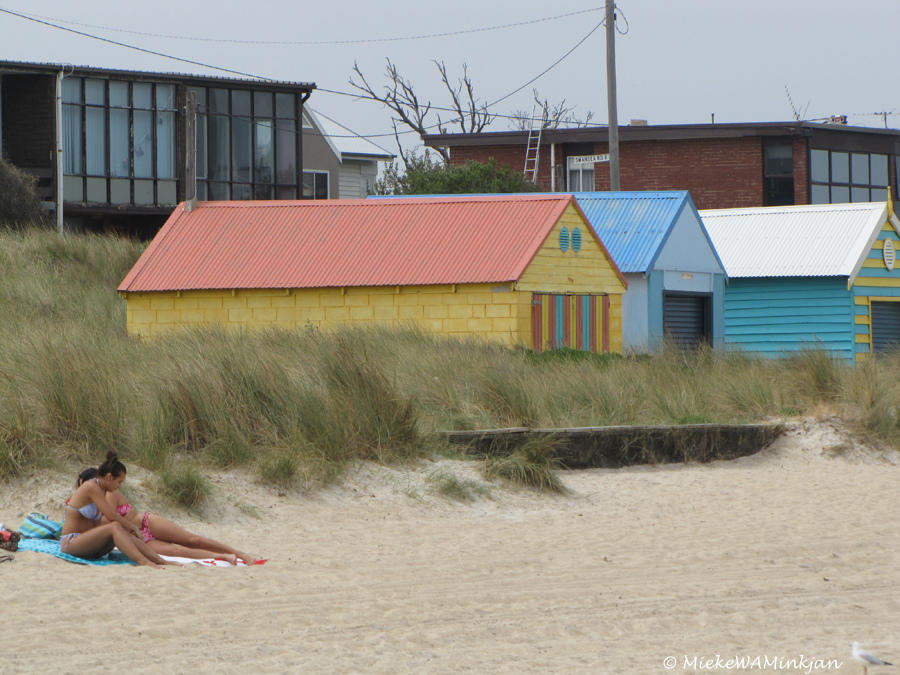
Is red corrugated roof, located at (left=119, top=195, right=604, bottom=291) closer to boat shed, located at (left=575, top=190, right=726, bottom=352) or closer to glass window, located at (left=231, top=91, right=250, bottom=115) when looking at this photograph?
boat shed, located at (left=575, top=190, right=726, bottom=352)

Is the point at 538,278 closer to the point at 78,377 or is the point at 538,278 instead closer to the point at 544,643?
the point at 78,377

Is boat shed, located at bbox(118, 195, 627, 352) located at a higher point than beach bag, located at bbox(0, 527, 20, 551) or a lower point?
higher

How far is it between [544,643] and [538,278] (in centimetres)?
1235

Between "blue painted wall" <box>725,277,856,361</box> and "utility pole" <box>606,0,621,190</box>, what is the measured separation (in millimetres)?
3126

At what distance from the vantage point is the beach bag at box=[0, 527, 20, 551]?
8.80 metres

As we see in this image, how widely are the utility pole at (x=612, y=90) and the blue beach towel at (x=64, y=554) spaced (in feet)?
62.9

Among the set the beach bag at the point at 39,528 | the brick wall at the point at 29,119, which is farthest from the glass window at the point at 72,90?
the beach bag at the point at 39,528

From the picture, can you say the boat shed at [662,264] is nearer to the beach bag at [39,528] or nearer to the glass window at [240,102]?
the beach bag at [39,528]

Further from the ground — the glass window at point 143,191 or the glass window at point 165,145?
the glass window at point 165,145

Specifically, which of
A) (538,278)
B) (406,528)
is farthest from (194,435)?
(538,278)

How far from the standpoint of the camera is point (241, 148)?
3575 centimetres

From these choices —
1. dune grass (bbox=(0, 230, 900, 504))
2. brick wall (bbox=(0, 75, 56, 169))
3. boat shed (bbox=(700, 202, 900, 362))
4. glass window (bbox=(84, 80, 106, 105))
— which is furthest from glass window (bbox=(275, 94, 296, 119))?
dune grass (bbox=(0, 230, 900, 504))

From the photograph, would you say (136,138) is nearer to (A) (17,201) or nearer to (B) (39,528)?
(A) (17,201)

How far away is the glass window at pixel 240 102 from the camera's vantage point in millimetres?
35406
